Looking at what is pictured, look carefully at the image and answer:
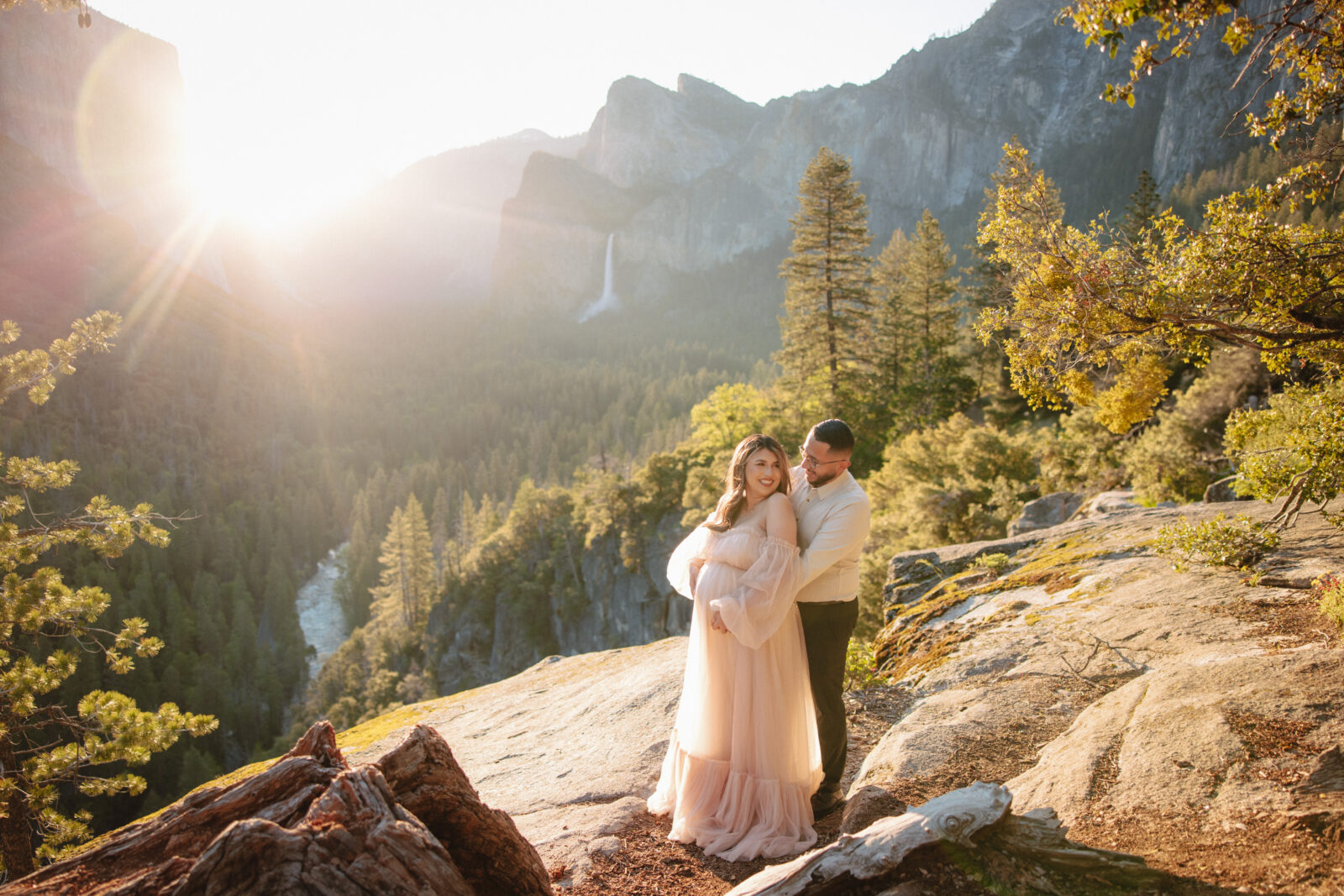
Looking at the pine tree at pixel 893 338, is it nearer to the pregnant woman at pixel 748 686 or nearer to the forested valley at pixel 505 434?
the forested valley at pixel 505 434

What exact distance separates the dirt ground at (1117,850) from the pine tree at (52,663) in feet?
15.1

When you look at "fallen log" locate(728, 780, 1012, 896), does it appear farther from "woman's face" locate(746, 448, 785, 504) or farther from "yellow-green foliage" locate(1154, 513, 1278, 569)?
"yellow-green foliage" locate(1154, 513, 1278, 569)

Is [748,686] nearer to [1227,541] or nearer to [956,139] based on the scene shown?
[1227,541]

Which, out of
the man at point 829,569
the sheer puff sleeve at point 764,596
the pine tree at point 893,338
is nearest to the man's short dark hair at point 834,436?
the man at point 829,569

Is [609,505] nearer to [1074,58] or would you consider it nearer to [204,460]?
[204,460]

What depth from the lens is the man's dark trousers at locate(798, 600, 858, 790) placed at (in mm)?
4508

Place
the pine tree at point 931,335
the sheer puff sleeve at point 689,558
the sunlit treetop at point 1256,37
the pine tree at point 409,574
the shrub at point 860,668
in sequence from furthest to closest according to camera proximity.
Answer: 1. the pine tree at point 409,574
2. the pine tree at point 931,335
3. the shrub at point 860,668
4. the sheer puff sleeve at point 689,558
5. the sunlit treetop at point 1256,37

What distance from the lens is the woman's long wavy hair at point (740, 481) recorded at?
4434 mm

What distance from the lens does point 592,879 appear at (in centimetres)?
394

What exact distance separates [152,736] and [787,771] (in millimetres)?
5636

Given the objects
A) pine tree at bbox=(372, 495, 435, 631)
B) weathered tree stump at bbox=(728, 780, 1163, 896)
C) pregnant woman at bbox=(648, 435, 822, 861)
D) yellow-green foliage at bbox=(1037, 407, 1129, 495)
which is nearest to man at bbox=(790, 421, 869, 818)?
pregnant woman at bbox=(648, 435, 822, 861)

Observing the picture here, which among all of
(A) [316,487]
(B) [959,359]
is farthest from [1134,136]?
(A) [316,487]

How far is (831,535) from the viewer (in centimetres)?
423

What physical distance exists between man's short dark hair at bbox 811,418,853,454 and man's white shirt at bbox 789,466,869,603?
0.63ft
